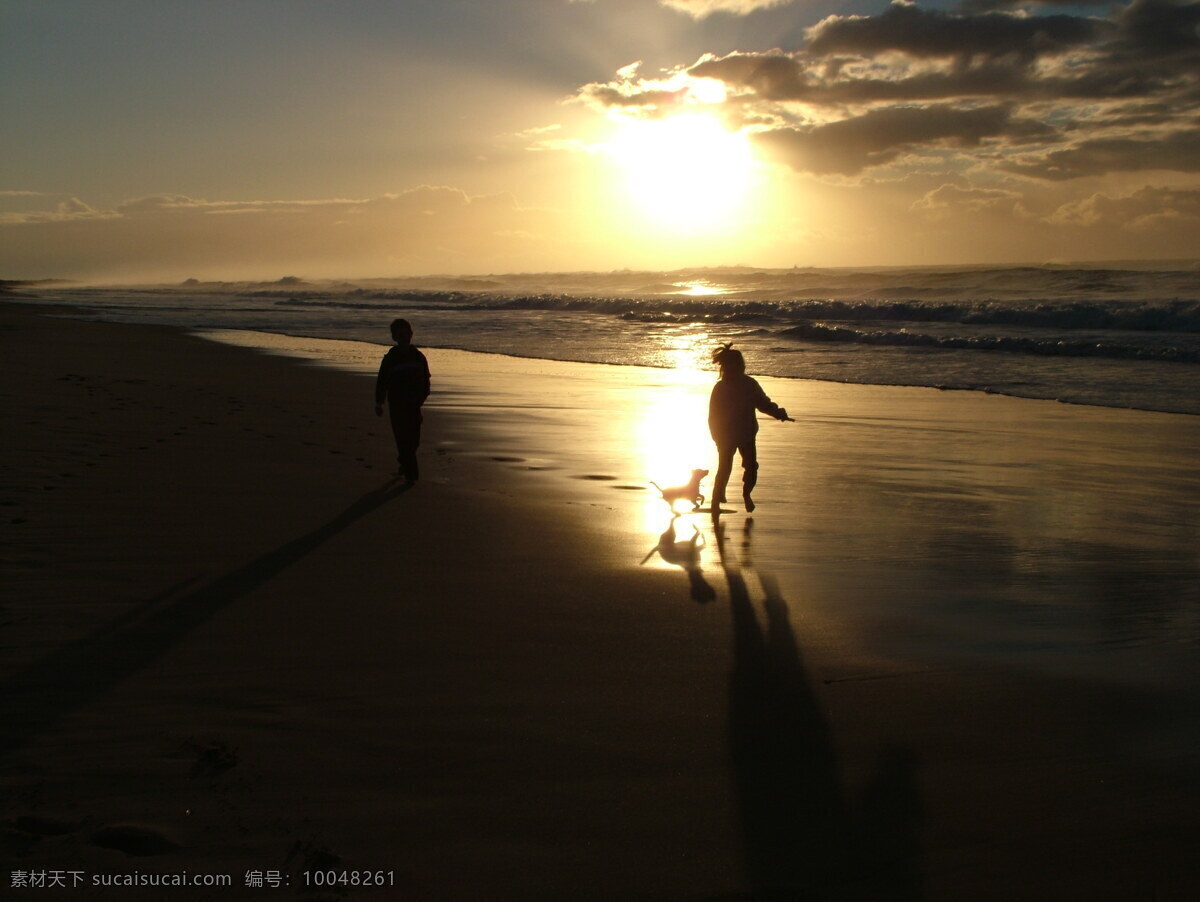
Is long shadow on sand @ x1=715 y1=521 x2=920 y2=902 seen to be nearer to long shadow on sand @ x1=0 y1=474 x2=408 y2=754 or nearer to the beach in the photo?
the beach

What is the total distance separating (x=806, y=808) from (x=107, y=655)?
9.10 feet

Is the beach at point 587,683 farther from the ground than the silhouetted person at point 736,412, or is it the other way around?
the silhouetted person at point 736,412

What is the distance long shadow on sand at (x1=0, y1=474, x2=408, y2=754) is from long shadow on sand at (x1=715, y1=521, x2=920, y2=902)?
7.71ft

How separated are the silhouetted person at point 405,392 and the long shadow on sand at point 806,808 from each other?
15.4ft

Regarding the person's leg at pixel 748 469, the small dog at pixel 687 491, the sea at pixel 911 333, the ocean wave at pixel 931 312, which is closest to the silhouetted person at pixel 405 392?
the small dog at pixel 687 491

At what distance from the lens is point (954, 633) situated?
4.61 metres

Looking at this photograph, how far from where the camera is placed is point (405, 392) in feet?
27.0

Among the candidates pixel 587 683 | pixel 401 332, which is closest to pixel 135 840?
pixel 587 683

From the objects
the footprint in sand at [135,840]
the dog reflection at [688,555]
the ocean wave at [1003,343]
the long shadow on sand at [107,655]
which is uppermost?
the ocean wave at [1003,343]

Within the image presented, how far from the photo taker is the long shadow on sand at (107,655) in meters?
3.31

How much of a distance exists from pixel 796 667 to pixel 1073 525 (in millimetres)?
3864

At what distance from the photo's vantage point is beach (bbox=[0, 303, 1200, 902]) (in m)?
2.70

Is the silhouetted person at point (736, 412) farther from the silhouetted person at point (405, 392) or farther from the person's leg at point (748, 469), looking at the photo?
the silhouetted person at point (405, 392)

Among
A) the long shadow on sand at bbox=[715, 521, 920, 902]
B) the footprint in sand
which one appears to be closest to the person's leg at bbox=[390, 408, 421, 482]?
the long shadow on sand at bbox=[715, 521, 920, 902]
